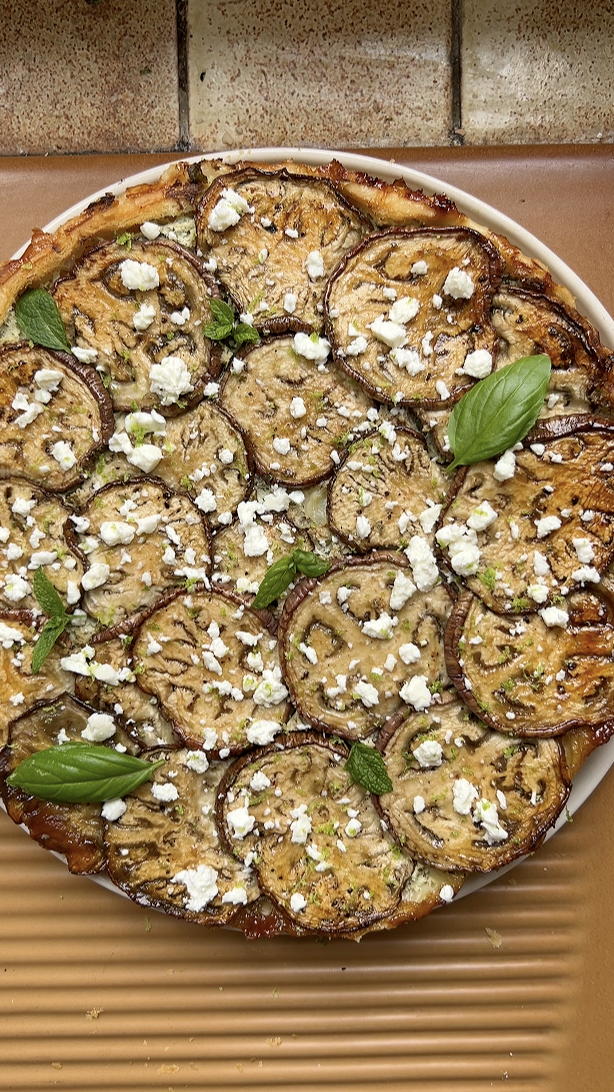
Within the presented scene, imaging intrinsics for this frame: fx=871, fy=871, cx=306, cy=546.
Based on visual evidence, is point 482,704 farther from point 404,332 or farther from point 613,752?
point 404,332

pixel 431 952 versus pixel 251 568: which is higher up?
pixel 251 568

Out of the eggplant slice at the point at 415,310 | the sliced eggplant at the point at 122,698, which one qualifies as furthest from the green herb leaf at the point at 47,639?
the eggplant slice at the point at 415,310

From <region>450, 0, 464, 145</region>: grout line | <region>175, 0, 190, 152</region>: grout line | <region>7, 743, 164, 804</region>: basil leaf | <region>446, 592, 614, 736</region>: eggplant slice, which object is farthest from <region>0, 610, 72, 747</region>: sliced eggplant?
<region>450, 0, 464, 145</region>: grout line

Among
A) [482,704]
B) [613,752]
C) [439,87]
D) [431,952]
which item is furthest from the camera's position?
[439,87]

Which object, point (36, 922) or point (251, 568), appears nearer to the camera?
point (251, 568)

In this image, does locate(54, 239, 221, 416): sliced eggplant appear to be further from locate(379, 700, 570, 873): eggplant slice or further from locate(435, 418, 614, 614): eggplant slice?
locate(379, 700, 570, 873): eggplant slice

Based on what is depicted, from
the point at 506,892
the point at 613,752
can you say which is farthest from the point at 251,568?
the point at 506,892

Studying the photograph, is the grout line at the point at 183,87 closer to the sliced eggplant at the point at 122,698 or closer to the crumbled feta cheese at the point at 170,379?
the crumbled feta cheese at the point at 170,379
